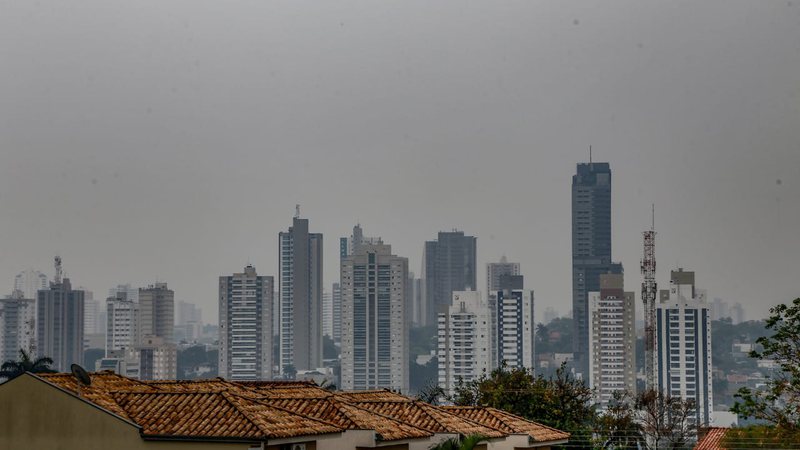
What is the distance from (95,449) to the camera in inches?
715

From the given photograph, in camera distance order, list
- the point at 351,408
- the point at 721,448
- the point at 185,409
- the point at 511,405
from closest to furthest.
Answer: the point at 185,409 < the point at 351,408 < the point at 721,448 < the point at 511,405

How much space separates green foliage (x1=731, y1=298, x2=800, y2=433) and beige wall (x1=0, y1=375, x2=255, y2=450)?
6526 millimetres

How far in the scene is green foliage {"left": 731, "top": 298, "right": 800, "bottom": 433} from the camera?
1867 cm

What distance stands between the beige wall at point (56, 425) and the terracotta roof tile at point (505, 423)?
784cm

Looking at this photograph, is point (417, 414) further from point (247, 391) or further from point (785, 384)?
point (785, 384)

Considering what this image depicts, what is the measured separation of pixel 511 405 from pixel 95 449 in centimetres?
2408

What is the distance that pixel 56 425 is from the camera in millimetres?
18516

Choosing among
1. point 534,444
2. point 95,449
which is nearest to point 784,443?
point 534,444

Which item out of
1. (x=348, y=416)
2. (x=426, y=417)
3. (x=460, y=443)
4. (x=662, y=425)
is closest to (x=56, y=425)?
(x=348, y=416)

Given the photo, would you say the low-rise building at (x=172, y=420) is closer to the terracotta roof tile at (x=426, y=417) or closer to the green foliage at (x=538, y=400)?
the terracotta roof tile at (x=426, y=417)

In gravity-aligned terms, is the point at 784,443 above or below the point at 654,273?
below

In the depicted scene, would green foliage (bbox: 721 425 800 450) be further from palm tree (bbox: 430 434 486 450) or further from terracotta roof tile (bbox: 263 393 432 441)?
terracotta roof tile (bbox: 263 393 432 441)

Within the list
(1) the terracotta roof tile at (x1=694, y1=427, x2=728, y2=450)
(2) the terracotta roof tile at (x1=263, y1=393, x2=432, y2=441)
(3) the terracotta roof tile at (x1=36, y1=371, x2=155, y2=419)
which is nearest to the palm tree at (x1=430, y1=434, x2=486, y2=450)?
(2) the terracotta roof tile at (x1=263, y1=393, x2=432, y2=441)

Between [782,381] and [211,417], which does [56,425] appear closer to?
[211,417]
